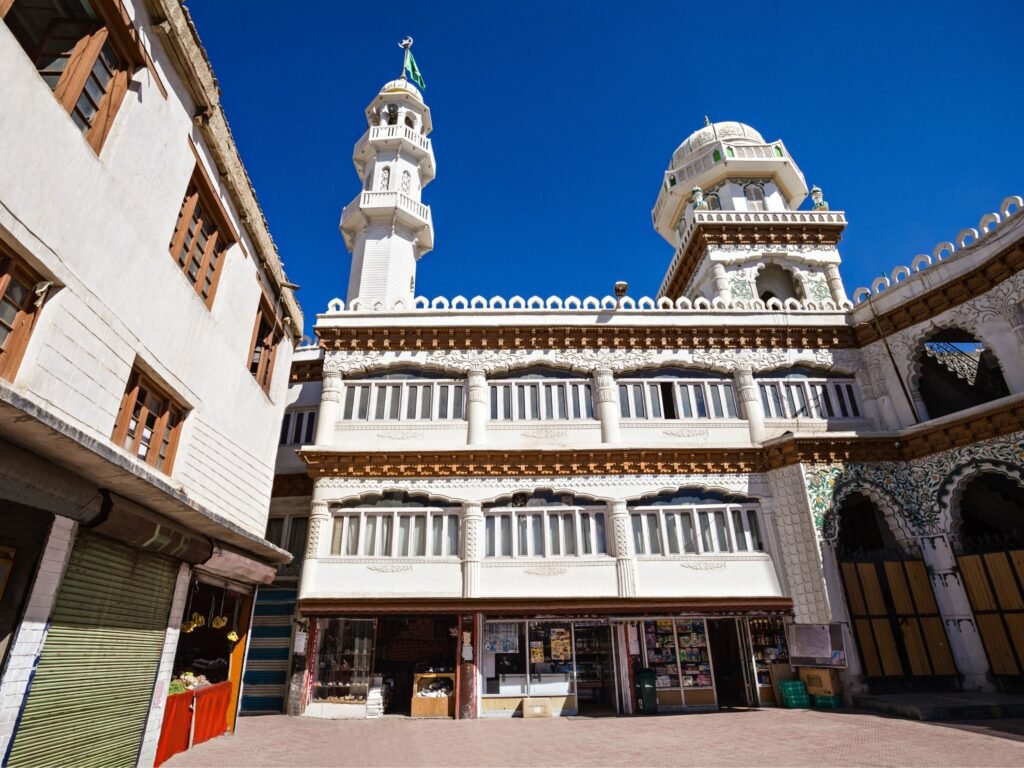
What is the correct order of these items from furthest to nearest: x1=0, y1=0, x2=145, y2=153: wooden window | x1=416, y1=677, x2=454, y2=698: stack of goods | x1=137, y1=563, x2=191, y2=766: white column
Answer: x1=416, y1=677, x2=454, y2=698: stack of goods
x1=137, y1=563, x2=191, y2=766: white column
x1=0, y1=0, x2=145, y2=153: wooden window

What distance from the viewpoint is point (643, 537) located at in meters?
15.6

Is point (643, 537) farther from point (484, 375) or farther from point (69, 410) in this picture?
point (69, 410)

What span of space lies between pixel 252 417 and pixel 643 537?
34.7ft

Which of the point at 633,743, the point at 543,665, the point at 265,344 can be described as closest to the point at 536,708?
the point at 543,665

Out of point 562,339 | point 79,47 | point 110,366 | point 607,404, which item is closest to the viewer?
point 79,47

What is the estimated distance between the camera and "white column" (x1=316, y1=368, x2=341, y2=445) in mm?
16453

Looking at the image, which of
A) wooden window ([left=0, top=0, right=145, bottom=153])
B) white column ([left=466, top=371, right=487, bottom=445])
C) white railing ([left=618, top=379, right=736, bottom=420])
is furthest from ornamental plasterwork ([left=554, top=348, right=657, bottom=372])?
wooden window ([left=0, top=0, right=145, bottom=153])

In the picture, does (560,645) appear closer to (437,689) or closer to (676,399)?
(437,689)

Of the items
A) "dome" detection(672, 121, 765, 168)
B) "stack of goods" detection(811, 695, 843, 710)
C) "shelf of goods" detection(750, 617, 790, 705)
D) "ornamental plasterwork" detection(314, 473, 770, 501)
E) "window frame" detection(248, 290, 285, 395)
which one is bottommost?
"stack of goods" detection(811, 695, 843, 710)

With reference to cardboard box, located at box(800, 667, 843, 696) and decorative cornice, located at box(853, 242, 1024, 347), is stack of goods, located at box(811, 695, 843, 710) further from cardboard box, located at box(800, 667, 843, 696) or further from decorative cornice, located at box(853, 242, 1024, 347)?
decorative cornice, located at box(853, 242, 1024, 347)

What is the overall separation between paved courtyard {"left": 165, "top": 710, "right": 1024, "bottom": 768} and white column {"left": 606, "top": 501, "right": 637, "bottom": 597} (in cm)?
309

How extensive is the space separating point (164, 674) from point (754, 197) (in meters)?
26.6

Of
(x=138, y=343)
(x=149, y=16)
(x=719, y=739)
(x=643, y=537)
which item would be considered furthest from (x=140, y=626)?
(x=643, y=537)

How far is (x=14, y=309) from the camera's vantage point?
19.5 feet
